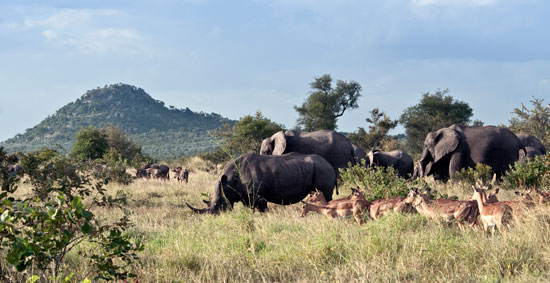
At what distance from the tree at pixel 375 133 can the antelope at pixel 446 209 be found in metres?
30.8

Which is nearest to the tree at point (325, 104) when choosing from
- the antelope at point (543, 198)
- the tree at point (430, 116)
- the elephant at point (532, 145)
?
the tree at point (430, 116)

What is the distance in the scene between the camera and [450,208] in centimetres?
720

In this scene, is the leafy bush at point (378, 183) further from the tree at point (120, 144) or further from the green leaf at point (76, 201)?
the tree at point (120, 144)

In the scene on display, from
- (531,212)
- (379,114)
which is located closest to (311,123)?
(379,114)

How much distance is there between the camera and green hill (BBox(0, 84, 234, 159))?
93.2 meters

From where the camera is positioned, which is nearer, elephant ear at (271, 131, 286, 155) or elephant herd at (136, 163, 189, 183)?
elephant ear at (271, 131, 286, 155)

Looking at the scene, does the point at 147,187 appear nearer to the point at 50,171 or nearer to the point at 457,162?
the point at 50,171

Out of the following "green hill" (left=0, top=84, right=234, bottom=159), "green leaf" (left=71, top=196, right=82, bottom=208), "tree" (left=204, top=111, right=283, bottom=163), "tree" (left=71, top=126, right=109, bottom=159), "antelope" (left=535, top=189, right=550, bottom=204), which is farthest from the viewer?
"green hill" (left=0, top=84, right=234, bottom=159)

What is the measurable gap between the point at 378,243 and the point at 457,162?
10.7 meters

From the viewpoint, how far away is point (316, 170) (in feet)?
35.4

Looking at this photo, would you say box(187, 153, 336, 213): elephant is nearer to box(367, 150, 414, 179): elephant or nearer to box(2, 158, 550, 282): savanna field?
box(2, 158, 550, 282): savanna field

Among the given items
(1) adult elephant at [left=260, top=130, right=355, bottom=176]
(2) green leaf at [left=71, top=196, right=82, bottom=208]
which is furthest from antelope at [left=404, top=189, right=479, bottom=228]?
(1) adult elephant at [left=260, top=130, right=355, bottom=176]

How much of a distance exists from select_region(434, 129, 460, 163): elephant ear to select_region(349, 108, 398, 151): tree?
72.5 ft

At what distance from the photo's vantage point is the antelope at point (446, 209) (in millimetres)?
6964
